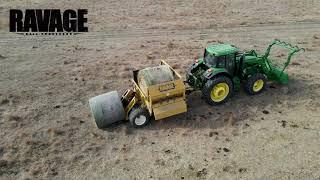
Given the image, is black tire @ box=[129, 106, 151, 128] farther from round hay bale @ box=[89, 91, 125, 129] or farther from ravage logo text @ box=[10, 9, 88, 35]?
ravage logo text @ box=[10, 9, 88, 35]

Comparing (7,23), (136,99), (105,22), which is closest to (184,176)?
(136,99)

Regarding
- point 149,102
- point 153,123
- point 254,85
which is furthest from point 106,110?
point 254,85

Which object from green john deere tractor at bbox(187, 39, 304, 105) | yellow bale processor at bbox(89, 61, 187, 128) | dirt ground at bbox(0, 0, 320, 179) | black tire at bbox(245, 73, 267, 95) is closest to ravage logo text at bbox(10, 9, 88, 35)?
dirt ground at bbox(0, 0, 320, 179)

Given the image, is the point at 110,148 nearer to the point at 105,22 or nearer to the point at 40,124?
the point at 40,124

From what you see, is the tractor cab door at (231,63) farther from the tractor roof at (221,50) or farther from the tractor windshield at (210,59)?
the tractor windshield at (210,59)

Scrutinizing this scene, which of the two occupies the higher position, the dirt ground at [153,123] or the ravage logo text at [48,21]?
the ravage logo text at [48,21]

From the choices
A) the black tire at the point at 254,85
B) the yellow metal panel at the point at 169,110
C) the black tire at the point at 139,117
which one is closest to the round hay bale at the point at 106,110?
the black tire at the point at 139,117

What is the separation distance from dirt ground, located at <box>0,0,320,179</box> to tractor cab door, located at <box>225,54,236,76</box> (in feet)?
3.60

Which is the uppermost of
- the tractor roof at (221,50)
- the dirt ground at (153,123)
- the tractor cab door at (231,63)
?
the tractor roof at (221,50)

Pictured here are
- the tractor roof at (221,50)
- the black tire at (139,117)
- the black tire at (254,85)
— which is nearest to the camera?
the black tire at (139,117)

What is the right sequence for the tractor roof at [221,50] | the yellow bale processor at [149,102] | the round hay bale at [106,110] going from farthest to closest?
1. the tractor roof at [221,50]
2. the round hay bale at [106,110]
3. the yellow bale processor at [149,102]

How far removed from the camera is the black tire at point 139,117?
36.1ft

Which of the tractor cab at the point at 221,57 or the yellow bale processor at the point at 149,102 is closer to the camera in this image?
the yellow bale processor at the point at 149,102

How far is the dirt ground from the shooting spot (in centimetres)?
970
